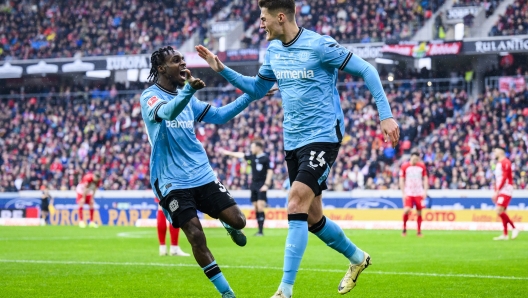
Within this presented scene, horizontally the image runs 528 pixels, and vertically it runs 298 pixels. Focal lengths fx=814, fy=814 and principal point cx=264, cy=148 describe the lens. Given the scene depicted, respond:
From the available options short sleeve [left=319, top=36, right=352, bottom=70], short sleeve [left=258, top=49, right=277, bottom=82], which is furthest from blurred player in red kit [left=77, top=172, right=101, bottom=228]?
short sleeve [left=319, top=36, right=352, bottom=70]

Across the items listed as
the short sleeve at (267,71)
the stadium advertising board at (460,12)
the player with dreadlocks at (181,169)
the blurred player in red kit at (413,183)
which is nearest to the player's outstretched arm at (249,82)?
the short sleeve at (267,71)

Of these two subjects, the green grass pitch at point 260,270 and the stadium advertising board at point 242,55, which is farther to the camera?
the stadium advertising board at point 242,55

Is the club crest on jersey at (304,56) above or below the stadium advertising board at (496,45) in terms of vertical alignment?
below

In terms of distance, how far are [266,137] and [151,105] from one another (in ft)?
88.5

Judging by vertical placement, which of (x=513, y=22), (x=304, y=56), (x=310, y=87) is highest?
(x=513, y=22)

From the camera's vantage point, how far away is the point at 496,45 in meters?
32.3

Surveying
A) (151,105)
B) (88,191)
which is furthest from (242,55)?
(151,105)

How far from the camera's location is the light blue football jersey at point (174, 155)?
308 inches

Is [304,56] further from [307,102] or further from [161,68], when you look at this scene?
[161,68]

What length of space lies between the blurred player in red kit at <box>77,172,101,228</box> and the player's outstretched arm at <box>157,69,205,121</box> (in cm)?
2150

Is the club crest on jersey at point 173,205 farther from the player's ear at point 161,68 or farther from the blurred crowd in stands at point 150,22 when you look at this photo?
the blurred crowd in stands at point 150,22

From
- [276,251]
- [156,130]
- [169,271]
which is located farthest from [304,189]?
[276,251]

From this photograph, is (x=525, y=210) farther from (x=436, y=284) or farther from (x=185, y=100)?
(x=185, y=100)

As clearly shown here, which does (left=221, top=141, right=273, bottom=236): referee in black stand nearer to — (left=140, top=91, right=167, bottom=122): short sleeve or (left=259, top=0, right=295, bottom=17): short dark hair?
(left=140, top=91, right=167, bottom=122): short sleeve
